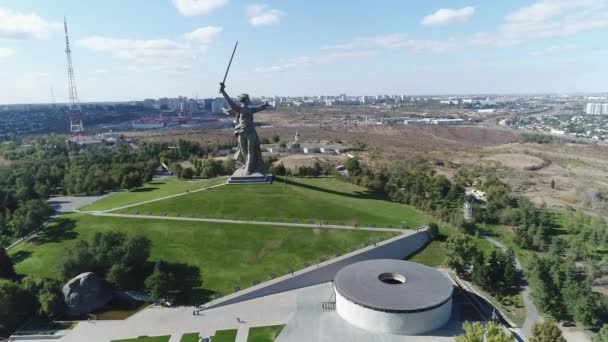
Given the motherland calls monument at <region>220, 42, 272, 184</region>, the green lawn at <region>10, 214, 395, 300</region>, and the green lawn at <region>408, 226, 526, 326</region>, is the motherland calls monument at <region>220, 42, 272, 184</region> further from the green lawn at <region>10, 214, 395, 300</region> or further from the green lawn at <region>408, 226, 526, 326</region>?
the green lawn at <region>408, 226, 526, 326</region>

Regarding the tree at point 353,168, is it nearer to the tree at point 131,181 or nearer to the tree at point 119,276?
the tree at point 131,181

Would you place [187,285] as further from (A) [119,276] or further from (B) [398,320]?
(B) [398,320]

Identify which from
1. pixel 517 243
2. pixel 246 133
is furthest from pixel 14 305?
pixel 517 243

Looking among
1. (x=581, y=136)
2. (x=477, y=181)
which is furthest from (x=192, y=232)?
(x=581, y=136)

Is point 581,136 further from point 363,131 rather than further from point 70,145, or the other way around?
point 70,145

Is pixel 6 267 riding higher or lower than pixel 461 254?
higher

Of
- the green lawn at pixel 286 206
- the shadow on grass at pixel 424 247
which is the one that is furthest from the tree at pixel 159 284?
the shadow on grass at pixel 424 247
